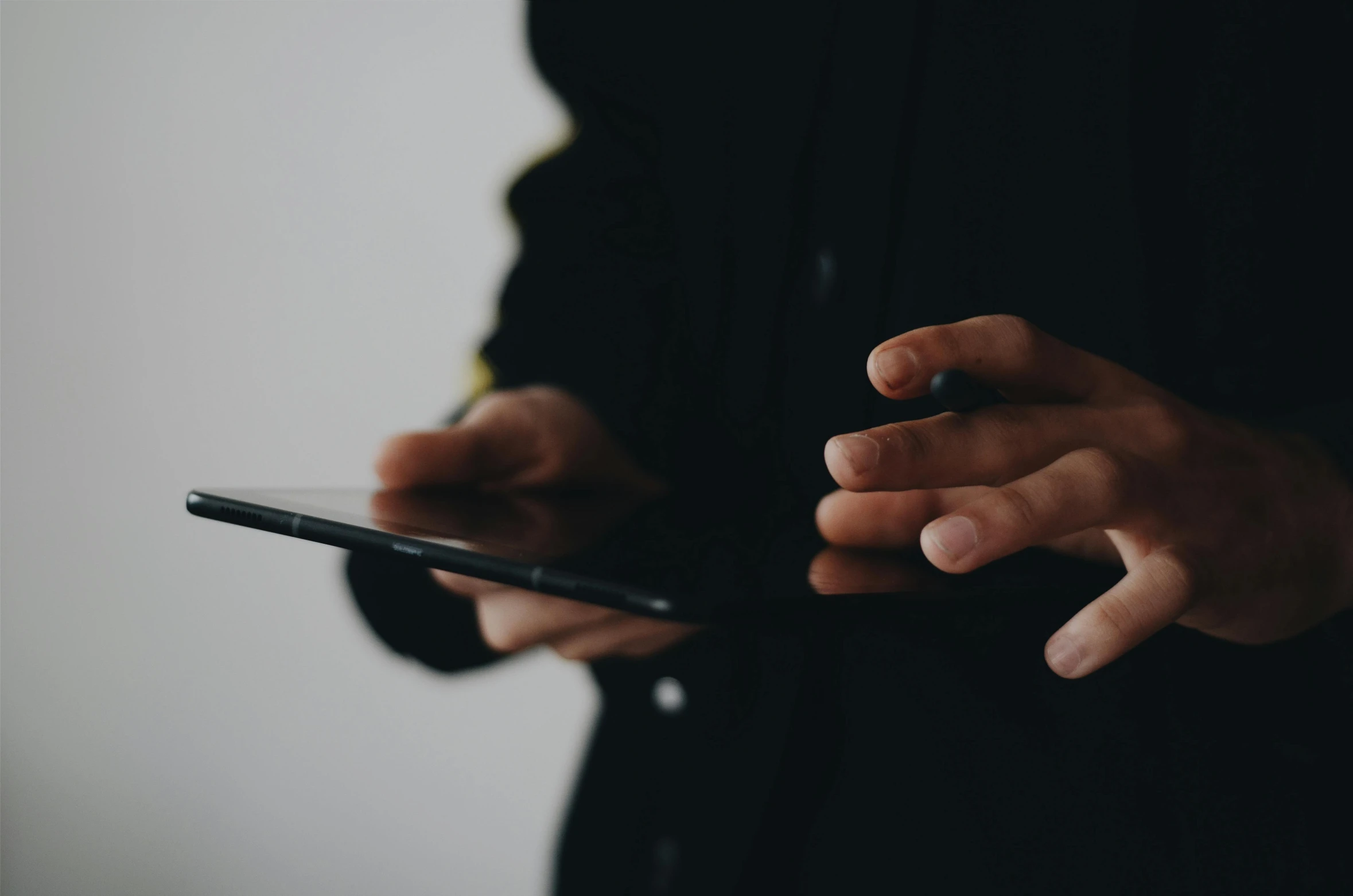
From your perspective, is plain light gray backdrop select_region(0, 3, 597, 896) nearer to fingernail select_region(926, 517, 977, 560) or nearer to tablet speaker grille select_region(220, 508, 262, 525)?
tablet speaker grille select_region(220, 508, 262, 525)

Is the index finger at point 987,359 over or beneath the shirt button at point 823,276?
beneath

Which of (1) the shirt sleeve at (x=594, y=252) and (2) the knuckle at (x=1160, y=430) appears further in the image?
(1) the shirt sleeve at (x=594, y=252)

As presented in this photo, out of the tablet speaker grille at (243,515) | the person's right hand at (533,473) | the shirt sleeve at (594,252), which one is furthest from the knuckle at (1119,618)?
the shirt sleeve at (594,252)

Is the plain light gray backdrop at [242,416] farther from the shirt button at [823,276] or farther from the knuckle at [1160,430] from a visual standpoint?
the knuckle at [1160,430]

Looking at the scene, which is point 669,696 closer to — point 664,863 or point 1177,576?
point 664,863

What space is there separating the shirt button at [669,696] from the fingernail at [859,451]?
48 centimetres

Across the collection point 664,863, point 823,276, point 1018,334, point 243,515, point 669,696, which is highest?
point 823,276

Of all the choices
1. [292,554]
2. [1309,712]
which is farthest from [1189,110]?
[292,554]

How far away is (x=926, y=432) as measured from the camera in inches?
10.9

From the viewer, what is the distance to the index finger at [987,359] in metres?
0.28

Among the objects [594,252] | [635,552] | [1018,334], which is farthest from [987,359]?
[594,252]

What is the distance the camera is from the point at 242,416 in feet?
3.66

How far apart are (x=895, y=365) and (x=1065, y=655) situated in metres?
0.11

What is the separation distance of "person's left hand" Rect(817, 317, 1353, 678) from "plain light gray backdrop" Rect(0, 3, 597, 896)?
70cm
